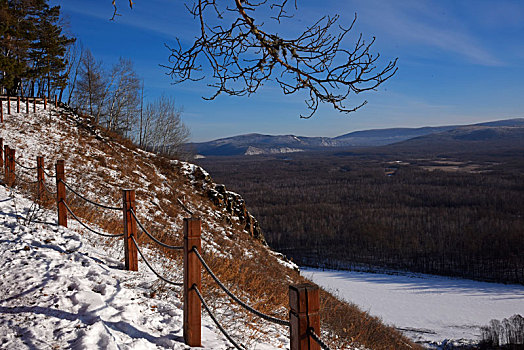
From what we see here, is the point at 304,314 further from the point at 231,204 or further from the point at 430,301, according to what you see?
the point at 430,301

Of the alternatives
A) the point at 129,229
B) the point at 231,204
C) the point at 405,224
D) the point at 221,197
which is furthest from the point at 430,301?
the point at 129,229

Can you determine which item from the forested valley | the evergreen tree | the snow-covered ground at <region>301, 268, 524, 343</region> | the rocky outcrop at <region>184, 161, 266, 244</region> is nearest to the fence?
the rocky outcrop at <region>184, 161, 266, 244</region>

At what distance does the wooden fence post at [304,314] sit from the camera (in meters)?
2.18

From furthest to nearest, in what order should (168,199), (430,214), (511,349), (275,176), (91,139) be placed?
(275,176), (430,214), (511,349), (91,139), (168,199)

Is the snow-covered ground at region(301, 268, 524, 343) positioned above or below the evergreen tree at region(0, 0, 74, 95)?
below

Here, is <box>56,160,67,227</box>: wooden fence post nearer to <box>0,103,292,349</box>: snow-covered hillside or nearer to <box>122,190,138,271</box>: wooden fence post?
<box>0,103,292,349</box>: snow-covered hillside

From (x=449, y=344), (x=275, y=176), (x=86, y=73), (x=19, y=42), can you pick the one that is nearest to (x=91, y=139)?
(x=19, y=42)

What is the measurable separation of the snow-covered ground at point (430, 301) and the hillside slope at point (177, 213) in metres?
29.8

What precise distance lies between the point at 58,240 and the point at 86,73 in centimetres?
3693

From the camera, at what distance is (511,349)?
1395 inches

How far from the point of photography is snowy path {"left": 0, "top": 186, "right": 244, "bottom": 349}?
3537 millimetres

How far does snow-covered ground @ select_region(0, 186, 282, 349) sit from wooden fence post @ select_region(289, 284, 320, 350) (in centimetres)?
194

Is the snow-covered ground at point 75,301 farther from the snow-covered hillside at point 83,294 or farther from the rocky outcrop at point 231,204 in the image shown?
the rocky outcrop at point 231,204

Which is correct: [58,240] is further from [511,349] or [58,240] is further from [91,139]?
[511,349]
